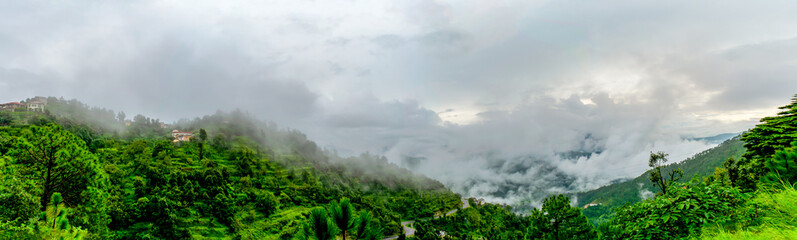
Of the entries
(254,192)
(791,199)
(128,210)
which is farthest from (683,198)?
(254,192)

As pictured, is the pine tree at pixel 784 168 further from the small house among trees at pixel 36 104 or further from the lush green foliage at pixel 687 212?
the small house among trees at pixel 36 104

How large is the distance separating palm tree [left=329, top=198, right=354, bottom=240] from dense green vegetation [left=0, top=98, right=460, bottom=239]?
0.30 ft

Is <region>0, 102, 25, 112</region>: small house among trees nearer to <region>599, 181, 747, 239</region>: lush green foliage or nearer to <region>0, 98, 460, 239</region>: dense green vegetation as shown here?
<region>0, 98, 460, 239</region>: dense green vegetation

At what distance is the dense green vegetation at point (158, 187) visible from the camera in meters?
14.3

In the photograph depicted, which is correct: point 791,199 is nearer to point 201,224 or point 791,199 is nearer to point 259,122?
point 201,224

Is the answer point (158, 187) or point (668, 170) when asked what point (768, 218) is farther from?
point (668, 170)

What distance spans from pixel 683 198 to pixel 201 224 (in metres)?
44.7

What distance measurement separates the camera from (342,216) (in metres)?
7.07

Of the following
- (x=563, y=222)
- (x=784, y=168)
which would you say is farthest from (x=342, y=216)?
(x=563, y=222)

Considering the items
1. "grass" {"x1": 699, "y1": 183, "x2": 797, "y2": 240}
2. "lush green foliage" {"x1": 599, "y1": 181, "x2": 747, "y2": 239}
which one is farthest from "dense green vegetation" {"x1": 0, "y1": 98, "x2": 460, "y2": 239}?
"grass" {"x1": 699, "y1": 183, "x2": 797, "y2": 240}

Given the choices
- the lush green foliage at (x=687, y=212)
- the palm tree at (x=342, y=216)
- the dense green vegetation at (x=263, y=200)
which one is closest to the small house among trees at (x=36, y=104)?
the dense green vegetation at (x=263, y=200)

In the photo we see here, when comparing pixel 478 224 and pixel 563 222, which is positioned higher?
pixel 563 222

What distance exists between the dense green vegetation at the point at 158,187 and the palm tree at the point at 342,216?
9 cm

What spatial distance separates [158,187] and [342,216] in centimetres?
4326
